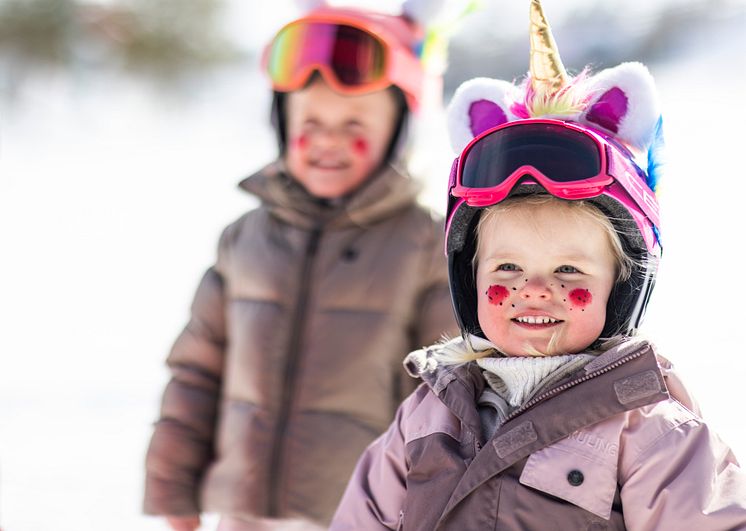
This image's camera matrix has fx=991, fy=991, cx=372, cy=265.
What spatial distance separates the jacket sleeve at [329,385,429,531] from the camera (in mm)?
2006

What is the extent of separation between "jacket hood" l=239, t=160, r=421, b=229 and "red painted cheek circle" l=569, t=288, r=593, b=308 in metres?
1.24

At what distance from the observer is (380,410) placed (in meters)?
2.92

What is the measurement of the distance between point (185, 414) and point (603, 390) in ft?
5.66

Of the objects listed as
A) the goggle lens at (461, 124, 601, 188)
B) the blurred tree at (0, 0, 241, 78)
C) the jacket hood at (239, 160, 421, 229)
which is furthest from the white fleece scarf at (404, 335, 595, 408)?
the blurred tree at (0, 0, 241, 78)

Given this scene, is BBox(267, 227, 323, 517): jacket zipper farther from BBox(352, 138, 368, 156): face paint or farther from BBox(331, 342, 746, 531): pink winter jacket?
BBox(331, 342, 746, 531): pink winter jacket

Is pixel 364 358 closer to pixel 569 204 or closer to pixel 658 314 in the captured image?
pixel 569 204

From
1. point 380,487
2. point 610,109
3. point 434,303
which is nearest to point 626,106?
point 610,109

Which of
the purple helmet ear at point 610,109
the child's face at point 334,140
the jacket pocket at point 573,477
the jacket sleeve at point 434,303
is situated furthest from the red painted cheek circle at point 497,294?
the child's face at point 334,140

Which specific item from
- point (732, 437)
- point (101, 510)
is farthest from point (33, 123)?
point (732, 437)

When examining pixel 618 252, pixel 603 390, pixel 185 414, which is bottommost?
pixel 185 414

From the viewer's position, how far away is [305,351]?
2.96 meters

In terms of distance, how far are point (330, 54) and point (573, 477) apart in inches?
72.0

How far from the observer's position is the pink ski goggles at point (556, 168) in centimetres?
188

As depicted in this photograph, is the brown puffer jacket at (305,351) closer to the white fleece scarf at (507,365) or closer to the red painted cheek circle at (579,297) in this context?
the white fleece scarf at (507,365)
